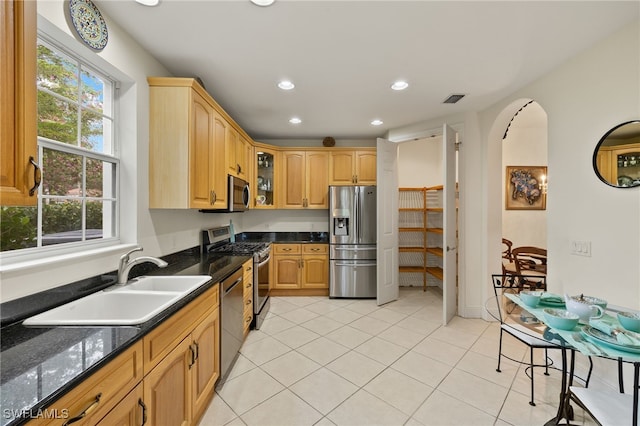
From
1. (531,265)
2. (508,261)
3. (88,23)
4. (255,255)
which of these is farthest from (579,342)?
(508,261)

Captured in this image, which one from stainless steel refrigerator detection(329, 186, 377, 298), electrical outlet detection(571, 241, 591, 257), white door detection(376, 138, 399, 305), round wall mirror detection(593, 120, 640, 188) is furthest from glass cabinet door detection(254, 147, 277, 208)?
round wall mirror detection(593, 120, 640, 188)

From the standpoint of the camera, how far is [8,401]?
2.17ft

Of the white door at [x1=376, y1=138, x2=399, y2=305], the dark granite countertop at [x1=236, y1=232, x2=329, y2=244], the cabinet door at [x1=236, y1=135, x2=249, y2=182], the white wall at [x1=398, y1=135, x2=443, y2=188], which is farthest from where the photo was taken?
the white wall at [x1=398, y1=135, x2=443, y2=188]

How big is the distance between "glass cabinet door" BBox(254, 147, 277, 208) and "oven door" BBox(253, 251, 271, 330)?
3.64 ft

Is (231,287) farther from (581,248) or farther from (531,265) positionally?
(531,265)

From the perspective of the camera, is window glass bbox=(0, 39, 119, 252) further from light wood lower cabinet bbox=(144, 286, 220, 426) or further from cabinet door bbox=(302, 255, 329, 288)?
cabinet door bbox=(302, 255, 329, 288)

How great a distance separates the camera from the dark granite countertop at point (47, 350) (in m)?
0.69

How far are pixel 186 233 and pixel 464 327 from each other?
3240mm

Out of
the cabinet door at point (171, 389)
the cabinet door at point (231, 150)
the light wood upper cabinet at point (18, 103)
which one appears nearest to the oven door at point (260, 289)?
the cabinet door at point (231, 150)

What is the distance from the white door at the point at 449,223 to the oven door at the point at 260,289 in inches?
83.9

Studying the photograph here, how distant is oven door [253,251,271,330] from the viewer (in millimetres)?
2953

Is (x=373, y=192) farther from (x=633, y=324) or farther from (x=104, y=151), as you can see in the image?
(x=104, y=151)

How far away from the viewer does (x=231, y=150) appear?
9.91ft

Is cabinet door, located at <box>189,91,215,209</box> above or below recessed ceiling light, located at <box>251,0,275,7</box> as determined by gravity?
below
